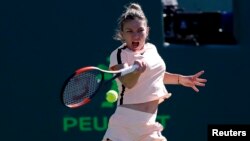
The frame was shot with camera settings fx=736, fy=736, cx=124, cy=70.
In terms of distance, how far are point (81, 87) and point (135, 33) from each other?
1.53ft

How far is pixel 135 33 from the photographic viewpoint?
4.49 metres

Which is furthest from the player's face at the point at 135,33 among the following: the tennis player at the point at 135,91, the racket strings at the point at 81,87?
the racket strings at the point at 81,87

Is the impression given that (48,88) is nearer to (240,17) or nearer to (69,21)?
(69,21)

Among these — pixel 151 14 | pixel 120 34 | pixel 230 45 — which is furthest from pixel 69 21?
pixel 120 34

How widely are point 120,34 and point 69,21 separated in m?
1.99

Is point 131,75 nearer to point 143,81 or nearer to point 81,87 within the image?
point 143,81

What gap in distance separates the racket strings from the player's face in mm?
281

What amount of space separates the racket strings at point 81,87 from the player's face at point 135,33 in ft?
0.92

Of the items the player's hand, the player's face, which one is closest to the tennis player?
the player's face

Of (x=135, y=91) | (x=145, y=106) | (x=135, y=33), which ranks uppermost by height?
(x=135, y=33)

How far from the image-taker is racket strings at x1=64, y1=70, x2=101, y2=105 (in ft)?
14.6

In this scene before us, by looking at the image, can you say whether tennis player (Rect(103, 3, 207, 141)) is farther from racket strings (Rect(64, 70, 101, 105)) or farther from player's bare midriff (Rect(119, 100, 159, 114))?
racket strings (Rect(64, 70, 101, 105))

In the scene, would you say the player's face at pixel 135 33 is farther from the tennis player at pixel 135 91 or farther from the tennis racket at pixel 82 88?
the tennis racket at pixel 82 88

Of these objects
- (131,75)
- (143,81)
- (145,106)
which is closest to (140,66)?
(131,75)
